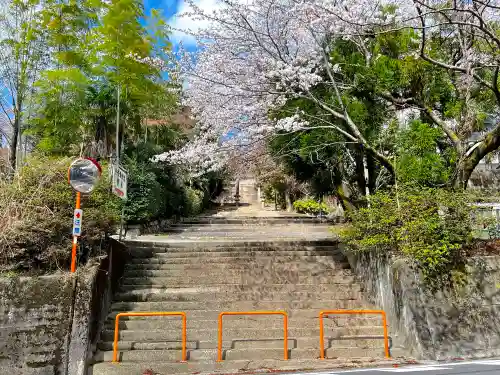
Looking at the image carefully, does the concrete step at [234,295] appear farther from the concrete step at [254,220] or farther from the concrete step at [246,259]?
the concrete step at [254,220]

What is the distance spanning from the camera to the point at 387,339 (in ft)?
21.1

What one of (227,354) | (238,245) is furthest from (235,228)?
(227,354)

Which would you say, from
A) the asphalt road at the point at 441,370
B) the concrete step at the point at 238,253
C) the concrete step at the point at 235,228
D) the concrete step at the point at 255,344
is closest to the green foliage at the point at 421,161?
the concrete step at the point at 238,253

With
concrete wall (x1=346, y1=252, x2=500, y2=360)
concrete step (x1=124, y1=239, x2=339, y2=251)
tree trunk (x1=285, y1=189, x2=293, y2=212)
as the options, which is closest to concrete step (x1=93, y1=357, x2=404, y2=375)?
concrete wall (x1=346, y1=252, x2=500, y2=360)

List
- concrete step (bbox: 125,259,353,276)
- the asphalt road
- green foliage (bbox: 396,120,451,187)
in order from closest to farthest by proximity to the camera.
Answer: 1. the asphalt road
2. green foliage (bbox: 396,120,451,187)
3. concrete step (bbox: 125,259,353,276)

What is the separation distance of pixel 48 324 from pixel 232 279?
356 centimetres

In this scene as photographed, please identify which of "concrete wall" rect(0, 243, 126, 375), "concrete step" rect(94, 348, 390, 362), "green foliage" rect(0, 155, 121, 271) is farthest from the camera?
"green foliage" rect(0, 155, 121, 271)

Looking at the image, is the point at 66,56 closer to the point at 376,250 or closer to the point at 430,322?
the point at 376,250

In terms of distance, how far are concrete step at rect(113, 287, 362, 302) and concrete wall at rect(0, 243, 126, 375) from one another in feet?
4.13

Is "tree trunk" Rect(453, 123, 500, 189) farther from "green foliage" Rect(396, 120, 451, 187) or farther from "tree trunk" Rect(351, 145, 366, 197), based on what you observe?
"tree trunk" Rect(351, 145, 366, 197)

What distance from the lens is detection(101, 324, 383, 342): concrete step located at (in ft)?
21.4

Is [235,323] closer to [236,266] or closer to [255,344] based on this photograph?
[255,344]

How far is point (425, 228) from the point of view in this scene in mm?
6965

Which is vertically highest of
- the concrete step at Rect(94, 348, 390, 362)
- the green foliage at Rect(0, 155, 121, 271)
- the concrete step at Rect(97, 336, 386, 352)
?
the green foliage at Rect(0, 155, 121, 271)
